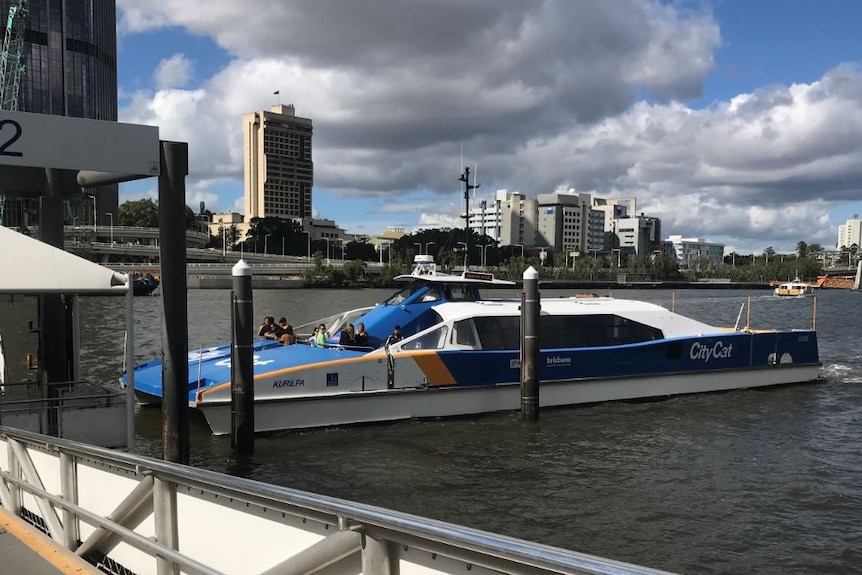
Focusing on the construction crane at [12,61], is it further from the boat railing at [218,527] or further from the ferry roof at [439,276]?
the boat railing at [218,527]

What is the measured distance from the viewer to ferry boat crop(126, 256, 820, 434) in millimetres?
→ 13758

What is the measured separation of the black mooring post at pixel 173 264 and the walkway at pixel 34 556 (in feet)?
11.9

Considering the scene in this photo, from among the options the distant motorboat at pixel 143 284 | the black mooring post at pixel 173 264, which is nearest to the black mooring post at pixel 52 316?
Result: the black mooring post at pixel 173 264

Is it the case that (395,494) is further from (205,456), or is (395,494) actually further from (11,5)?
(11,5)

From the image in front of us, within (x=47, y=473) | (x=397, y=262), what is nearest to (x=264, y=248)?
(x=397, y=262)

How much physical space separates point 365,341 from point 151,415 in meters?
5.14

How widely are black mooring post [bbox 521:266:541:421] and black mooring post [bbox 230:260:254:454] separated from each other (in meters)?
5.58

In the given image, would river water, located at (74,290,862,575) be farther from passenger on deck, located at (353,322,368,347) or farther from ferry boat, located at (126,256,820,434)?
passenger on deck, located at (353,322,368,347)

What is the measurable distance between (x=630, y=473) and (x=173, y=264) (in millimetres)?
8129

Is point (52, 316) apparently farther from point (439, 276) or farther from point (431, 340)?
point (439, 276)

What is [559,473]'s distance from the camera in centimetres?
1190

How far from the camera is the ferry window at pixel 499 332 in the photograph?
15883 mm

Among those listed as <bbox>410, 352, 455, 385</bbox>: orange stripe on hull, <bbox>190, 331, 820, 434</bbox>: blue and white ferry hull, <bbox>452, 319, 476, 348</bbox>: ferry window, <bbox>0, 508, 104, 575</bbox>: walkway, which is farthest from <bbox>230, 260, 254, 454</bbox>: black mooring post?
<bbox>0, 508, 104, 575</bbox>: walkway

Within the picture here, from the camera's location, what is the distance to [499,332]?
16125 mm
